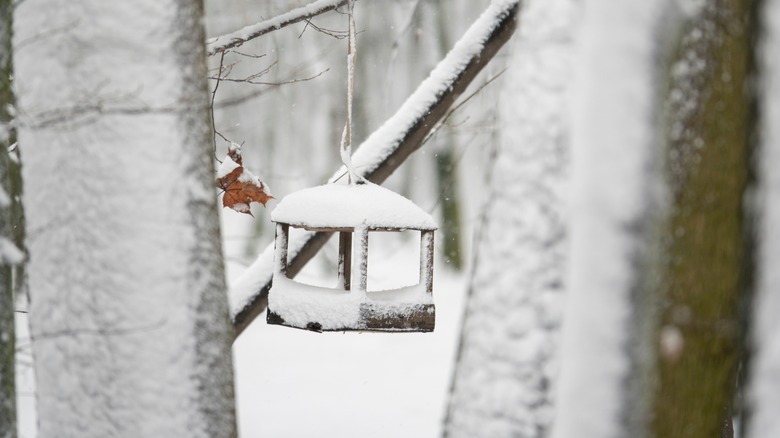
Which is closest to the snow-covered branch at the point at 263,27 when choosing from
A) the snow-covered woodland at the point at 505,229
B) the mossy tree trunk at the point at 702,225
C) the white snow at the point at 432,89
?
the snow-covered woodland at the point at 505,229

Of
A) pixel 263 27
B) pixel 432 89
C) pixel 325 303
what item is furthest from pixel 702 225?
pixel 263 27

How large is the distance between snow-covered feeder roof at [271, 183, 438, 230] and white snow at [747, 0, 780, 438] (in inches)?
58.8

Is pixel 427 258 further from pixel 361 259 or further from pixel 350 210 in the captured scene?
pixel 350 210

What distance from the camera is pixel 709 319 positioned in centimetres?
176

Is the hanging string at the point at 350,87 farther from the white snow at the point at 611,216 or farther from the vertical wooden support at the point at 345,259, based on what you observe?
the white snow at the point at 611,216

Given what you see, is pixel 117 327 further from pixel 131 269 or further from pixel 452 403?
pixel 452 403

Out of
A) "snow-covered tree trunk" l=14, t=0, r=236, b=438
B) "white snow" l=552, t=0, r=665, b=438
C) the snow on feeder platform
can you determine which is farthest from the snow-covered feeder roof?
"white snow" l=552, t=0, r=665, b=438

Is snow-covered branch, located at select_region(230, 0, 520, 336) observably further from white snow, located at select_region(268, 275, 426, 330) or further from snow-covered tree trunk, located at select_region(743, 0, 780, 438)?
snow-covered tree trunk, located at select_region(743, 0, 780, 438)

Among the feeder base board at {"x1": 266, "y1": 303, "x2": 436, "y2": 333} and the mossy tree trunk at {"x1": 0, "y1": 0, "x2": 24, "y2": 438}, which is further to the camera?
the feeder base board at {"x1": 266, "y1": 303, "x2": 436, "y2": 333}

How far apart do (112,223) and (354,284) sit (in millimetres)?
1220

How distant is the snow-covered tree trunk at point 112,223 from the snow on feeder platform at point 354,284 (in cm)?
78

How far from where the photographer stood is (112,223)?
2.18 m

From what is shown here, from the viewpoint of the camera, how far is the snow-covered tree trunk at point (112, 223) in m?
2.19

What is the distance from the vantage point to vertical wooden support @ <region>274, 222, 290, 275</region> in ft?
11.2
